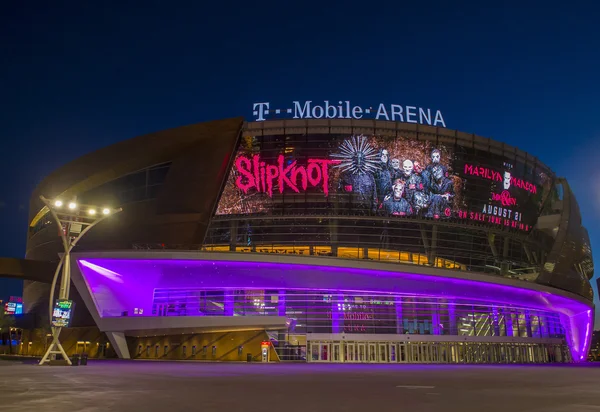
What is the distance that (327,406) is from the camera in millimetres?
13422

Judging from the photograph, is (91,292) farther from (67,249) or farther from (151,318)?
(67,249)

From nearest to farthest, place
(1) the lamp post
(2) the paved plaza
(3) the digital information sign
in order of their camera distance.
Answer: (2) the paved plaza → (3) the digital information sign → (1) the lamp post

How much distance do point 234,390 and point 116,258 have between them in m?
35.0

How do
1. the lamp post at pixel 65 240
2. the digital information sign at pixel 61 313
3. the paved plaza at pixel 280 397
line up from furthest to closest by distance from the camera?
1. the lamp post at pixel 65 240
2. the digital information sign at pixel 61 313
3. the paved plaza at pixel 280 397

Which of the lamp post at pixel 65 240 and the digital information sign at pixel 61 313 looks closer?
the digital information sign at pixel 61 313

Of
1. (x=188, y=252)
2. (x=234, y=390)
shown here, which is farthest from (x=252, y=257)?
→ (x=234, y=390)

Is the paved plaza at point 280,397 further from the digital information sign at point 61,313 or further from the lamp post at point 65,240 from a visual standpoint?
the lamp post at point 65,240

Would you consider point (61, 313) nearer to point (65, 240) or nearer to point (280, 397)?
point (65, 240)

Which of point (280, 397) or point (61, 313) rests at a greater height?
point (61, 313)

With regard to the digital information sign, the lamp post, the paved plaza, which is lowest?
the paved plaza

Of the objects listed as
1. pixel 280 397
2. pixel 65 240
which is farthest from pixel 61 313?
pixel 280 397

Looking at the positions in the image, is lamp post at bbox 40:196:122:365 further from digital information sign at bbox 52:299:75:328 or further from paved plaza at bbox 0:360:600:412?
paved plaza at bbox 0:360:600:412

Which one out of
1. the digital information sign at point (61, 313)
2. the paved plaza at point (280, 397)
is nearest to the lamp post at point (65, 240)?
the digital information sign at point (61, 313)

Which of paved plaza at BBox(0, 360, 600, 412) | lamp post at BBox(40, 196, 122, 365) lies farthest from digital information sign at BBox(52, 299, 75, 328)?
paved plaza at BBox(0, 360, 600, 412)
